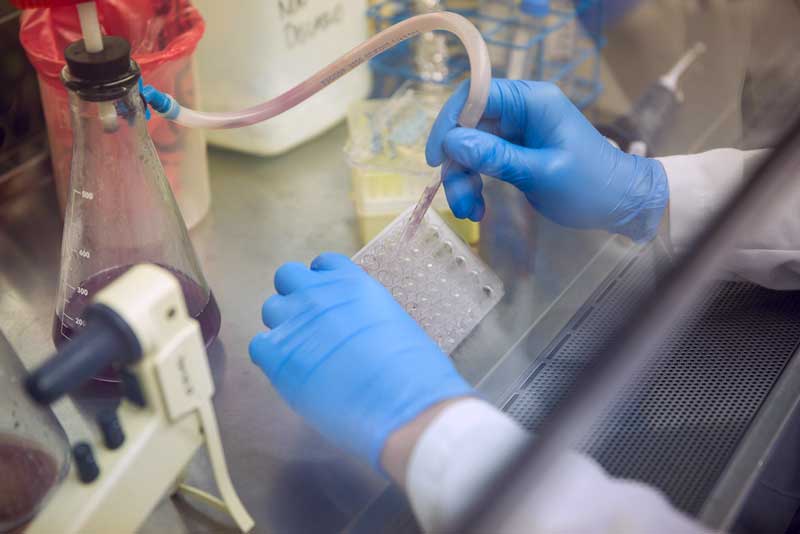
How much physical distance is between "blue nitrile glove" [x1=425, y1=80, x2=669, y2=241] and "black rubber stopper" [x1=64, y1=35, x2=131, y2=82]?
362 millimetres

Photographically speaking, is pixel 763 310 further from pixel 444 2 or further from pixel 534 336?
pixel 444 2

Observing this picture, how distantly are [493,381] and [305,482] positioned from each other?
250 millimetres

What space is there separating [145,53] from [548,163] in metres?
0.56

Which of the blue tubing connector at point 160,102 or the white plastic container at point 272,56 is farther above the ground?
the blue tubing connector at point 160,102

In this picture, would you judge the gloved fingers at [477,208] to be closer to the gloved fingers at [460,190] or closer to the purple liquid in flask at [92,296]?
the gloved fingers at [460,190]

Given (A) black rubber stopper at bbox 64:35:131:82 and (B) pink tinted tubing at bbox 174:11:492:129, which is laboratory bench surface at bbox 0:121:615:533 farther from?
(A) black rubber stopper at bbox 64:35:131:82

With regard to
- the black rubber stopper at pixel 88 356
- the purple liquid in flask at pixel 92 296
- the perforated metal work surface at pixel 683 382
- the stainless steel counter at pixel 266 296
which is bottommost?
the stainless steel counter at pixel 266 296

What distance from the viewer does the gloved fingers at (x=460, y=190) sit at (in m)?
1.01

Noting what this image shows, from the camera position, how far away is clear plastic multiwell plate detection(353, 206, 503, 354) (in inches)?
39.2

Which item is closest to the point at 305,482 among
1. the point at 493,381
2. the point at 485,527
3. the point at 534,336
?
the point at 493,381

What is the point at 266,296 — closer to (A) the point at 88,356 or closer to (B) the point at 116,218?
(B) the point at 116,218

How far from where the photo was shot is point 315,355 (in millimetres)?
798

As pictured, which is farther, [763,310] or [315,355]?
[763,310]

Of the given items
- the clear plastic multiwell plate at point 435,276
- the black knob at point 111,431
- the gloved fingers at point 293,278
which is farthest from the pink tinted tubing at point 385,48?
the black knob at point 111,431
